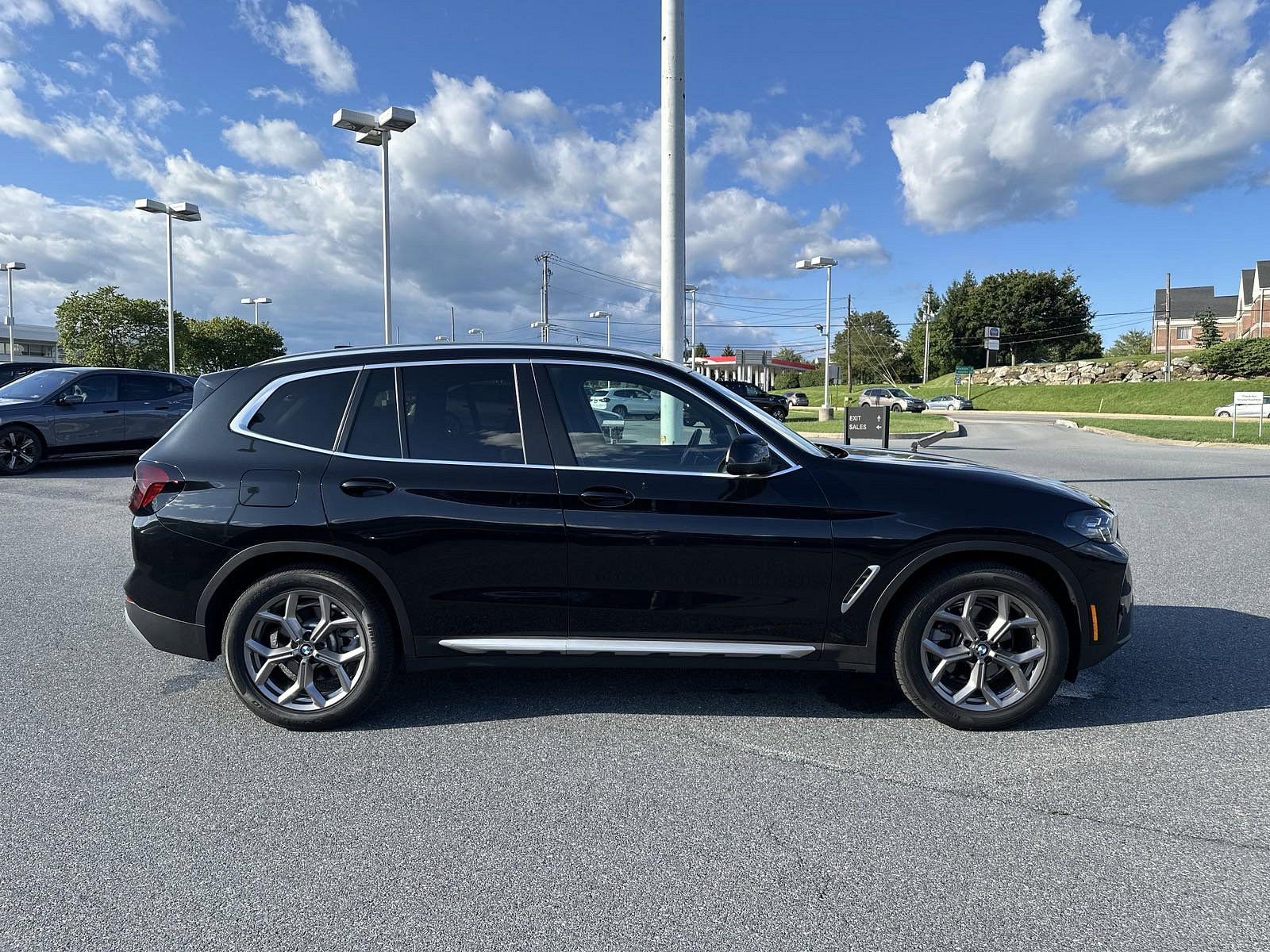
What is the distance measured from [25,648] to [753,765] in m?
4.38

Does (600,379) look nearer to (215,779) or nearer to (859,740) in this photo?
(859,740)

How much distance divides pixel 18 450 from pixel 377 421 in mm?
12407

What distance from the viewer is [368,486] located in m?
3.87

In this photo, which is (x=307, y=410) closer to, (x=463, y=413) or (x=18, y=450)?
(x=463, y=413)

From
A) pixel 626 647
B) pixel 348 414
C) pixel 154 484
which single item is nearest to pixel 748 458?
pixel 626 647

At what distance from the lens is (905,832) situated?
3.04 m

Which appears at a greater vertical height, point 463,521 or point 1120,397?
point 1120,397

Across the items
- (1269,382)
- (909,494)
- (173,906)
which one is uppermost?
(1269,382)

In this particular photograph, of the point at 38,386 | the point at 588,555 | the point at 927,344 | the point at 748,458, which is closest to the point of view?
the point at 748,458

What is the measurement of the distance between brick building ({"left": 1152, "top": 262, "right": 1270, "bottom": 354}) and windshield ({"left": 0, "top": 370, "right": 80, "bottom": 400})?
93.6 meters

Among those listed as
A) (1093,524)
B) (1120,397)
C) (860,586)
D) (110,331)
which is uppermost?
(110,331)

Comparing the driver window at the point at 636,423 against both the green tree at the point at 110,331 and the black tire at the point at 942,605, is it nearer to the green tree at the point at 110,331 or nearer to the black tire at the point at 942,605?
the black tire at the point at 942,605

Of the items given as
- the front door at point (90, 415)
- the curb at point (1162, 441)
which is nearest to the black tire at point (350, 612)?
the front door at point (90, 415)

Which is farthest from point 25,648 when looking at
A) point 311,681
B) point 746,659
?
point 746,659
